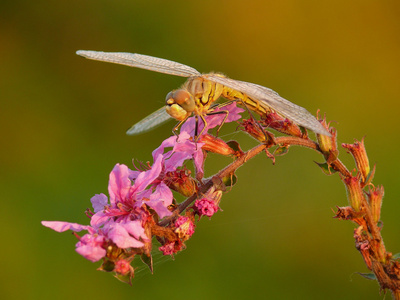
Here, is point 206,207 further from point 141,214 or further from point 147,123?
point 147,123

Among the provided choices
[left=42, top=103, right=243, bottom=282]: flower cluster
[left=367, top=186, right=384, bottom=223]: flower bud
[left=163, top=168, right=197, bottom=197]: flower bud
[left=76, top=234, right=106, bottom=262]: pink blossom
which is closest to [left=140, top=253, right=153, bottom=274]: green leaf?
[left=42, top=103, right=243, bottom=282]: flower cluster

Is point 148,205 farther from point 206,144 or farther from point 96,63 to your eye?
point 96,63

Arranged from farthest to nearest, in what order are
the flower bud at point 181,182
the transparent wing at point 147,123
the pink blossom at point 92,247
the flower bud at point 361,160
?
the transparent wing at point 147,123 < the flower bud at point 361,160 < the flower bud at point 181,182 < the pink blossom at point 92,247

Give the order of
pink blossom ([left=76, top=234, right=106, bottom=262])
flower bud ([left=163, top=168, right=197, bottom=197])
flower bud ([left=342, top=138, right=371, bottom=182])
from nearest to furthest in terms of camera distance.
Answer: pink blossom ([left=76, top=234, right=106, bottom=262]) → flower bud ([left=163, top=168, right=197, bottom=197]) → flower bud ([left=342, top=138, right=371, bottom=182])

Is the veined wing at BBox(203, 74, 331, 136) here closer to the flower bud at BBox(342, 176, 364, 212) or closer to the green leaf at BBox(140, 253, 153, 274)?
the flower bud at BBox(342, 176, 364, 212)

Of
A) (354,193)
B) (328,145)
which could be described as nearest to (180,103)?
(328,145)

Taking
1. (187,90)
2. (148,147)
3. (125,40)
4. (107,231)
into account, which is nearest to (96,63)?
(125,40)

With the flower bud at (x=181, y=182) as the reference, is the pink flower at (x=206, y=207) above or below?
below

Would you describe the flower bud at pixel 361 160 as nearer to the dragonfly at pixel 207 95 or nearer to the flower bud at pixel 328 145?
the flower bud at pixel 328 145

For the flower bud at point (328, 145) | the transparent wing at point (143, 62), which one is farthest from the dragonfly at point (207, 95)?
the flower bud at point (328, 145)

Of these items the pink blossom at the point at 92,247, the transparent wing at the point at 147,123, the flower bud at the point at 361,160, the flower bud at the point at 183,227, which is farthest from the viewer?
the transparent wing at the point at 147,123
